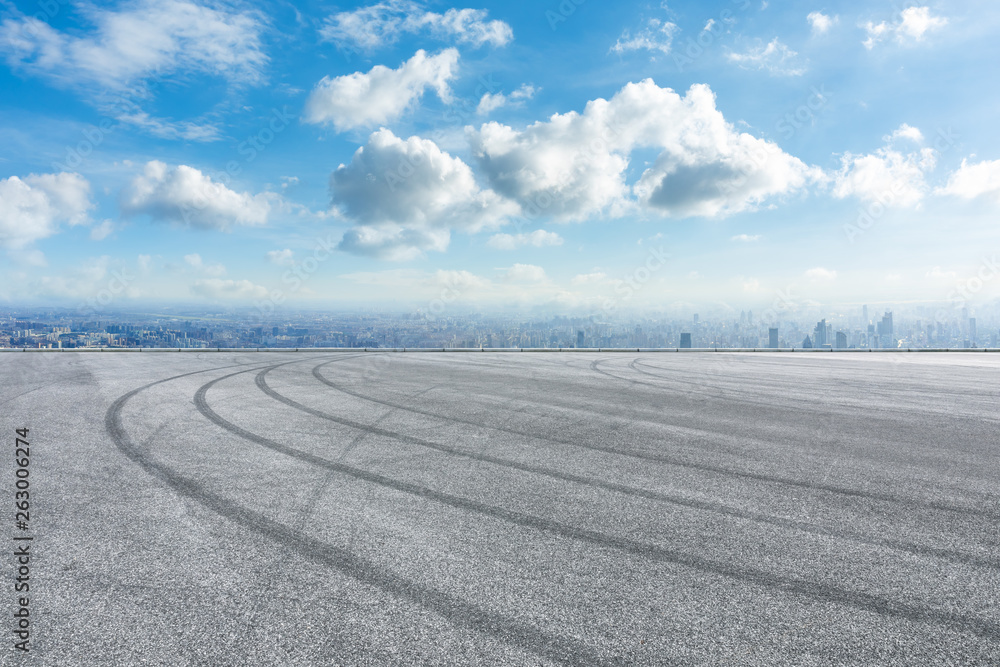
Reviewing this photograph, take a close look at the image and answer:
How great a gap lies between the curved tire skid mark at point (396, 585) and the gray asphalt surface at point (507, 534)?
2cm

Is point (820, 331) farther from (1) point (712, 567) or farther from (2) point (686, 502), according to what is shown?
(1) point (712, 567)

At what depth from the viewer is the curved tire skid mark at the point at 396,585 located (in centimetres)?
288

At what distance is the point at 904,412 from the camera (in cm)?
977

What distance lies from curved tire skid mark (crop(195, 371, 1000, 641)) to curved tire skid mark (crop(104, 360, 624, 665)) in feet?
4.16

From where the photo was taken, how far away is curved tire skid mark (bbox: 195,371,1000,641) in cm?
320

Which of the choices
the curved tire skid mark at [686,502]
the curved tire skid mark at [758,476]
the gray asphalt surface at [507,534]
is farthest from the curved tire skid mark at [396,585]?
the curved tire skid mark at [758,476]

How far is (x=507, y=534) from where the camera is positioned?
4363mm

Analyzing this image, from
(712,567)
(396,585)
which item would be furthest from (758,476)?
(396,585)

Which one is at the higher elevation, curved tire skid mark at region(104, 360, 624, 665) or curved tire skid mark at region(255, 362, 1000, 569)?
curved tire skid mark at region(255, 362, 1000, 569)

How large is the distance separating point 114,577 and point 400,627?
2221mm

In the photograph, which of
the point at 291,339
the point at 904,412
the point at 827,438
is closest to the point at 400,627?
the point at 827,438

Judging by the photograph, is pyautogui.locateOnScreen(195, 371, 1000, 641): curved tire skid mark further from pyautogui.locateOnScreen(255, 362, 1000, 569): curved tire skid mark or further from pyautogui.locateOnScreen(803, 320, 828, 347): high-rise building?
pyautogui.locateOnScreen(803, 320, 828, 347): high-rise building

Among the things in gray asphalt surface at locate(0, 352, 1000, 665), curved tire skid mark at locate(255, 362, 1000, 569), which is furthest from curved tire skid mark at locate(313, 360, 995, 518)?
curved tire skid mark at locate(255, 362, 1000, 569)

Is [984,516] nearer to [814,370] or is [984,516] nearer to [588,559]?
[588,559]
